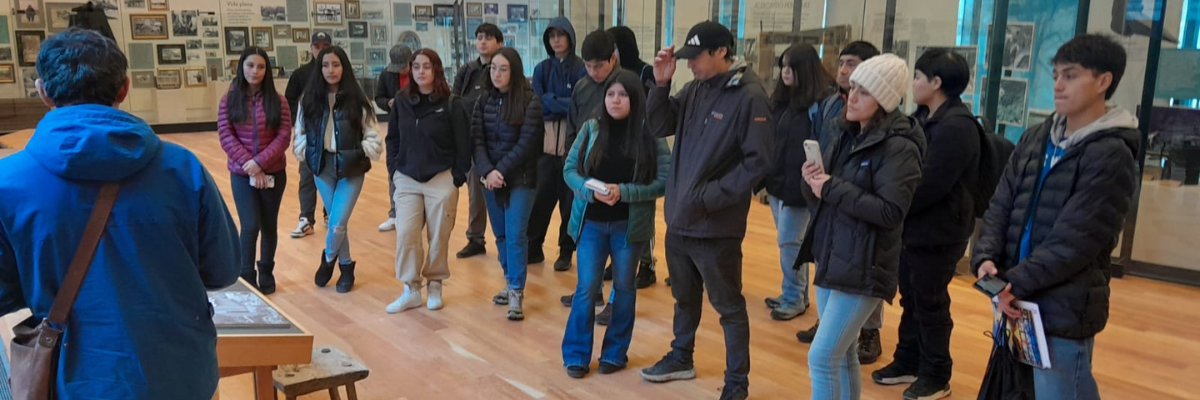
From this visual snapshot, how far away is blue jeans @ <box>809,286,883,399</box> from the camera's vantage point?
3002 millimetres

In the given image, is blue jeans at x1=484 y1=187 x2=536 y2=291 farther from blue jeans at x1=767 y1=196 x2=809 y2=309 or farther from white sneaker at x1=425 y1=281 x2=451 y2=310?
blue jeans at x1=767 y1=196 x2=809 y2=309

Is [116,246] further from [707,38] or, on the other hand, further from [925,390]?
[925,390]

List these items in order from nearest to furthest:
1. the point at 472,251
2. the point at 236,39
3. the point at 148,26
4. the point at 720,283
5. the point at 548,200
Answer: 1. the point at 720,283
2. the point at 548,200
3. the point at 472,251
4. the point at 148,26
5. the point at 236,39

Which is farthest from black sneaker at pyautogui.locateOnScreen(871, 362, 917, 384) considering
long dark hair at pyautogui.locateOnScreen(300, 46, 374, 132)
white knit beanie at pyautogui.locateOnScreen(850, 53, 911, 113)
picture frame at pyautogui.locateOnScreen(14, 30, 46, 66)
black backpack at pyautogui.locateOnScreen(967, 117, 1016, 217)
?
picture frame at pyautogui.locateOnScreen(14, 30, 46, 66)

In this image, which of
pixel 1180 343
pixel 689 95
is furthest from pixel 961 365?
pixel 689 95

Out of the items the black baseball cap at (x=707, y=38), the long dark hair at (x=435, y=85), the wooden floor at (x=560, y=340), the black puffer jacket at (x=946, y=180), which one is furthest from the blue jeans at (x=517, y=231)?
the black puffer jacket at (x=946, y=180)

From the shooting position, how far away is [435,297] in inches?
208

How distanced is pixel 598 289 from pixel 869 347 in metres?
1.40

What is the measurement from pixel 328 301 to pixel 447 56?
11.1 m

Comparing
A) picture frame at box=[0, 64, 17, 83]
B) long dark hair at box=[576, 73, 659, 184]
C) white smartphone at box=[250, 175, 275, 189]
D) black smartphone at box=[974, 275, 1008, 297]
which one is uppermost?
long dark hair at box=[576, 73, 659, 184]

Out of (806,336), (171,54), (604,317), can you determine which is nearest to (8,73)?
(171,54)

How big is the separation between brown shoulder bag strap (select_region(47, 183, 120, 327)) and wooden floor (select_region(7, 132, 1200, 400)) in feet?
6.75

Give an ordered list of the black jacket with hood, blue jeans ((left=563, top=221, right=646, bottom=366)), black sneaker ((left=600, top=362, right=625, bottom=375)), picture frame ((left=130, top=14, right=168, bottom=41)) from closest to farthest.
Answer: the black jacket with hood
blue jeans ((left=563, top=221, right=646, bottom=366))
black sneaker ((left=600, top=362, right=625, bottom=375))
picture frame ((left=130, top=14, right=168, bottom=41))

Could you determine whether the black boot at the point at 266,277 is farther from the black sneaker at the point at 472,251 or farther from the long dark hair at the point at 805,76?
the long dark hair at the point at 805,76
